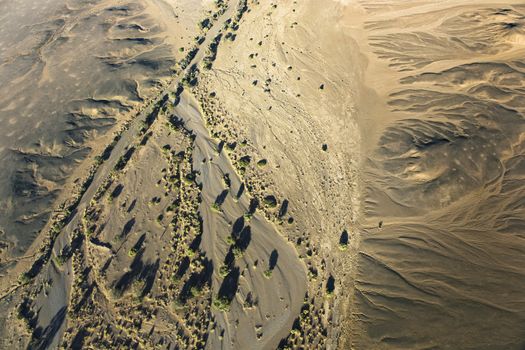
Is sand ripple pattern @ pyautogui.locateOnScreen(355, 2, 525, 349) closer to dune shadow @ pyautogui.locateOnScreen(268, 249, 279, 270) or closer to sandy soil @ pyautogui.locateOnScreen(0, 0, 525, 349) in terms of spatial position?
sandy soil @ pyautogui.locateOnScreen(0, 0, 525, 349)

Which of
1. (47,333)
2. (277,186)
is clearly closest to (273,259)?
(277,186)

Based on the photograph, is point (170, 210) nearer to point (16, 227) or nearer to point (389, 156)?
point (16, 227)

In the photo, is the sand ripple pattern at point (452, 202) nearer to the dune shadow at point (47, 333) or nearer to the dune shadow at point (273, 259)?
the dune shadow at point (273, 259)

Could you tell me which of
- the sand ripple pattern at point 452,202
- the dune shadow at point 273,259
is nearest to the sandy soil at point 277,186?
the sand ripple pattern at point 452,202

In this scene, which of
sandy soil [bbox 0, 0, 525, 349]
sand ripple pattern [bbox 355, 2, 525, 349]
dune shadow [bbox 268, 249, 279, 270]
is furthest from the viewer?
dune shadow [bbox 268, 249, 279, 270]

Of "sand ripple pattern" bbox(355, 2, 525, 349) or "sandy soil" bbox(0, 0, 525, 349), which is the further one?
"sandy soil" bbox(0, 0, 525, 349)

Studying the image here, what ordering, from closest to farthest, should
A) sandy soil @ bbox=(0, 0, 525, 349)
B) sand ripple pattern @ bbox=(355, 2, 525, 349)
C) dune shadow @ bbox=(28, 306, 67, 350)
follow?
1. sand ripple pattern @ bbox=(355, 2, 525, 349)
2. sandy soil @ bbox=(0, 0, 525, 349)
3. dune shadow @ bbox=(28, 306, 67, 350)

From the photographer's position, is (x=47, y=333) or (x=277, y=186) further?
(x=277, y=186)

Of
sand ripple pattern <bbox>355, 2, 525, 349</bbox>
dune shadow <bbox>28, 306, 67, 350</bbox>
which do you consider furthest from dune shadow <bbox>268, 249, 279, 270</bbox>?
dune shadow <bbox>28, 306, 67, 350</bbox>

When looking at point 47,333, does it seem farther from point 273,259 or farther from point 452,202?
point 452,202

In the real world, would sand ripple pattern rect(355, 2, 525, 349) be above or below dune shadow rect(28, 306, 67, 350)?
above

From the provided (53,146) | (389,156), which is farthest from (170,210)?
(389,156)
